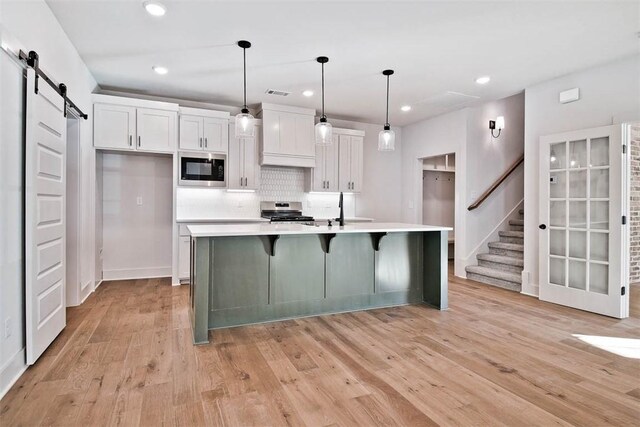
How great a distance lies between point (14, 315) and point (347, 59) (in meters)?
3.60

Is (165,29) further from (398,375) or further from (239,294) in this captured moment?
(398,375)

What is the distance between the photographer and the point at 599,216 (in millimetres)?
3760

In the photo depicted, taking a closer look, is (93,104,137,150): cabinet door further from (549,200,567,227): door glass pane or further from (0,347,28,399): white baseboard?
(549,200,567,227): door glass pane

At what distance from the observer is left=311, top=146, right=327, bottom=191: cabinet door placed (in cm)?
589

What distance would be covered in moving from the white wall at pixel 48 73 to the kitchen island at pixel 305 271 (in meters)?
1.13

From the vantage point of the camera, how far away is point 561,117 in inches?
164

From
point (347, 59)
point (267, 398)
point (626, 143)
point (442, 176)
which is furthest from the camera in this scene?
point (442, 176)

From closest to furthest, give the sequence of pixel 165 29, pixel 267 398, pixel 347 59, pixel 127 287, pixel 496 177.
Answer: pixel 267 398, pixel 165 29, pixel 347 59, pixel 127 287, pixel 496 177

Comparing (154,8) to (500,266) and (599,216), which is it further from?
(500,266)

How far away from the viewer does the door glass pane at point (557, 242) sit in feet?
13.4

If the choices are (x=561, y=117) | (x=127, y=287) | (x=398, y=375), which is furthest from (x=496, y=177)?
(x=127, y=287)

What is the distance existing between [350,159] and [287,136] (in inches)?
50.2

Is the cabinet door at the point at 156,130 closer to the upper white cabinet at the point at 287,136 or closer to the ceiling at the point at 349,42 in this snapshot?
the ceiling at the point at 349,42

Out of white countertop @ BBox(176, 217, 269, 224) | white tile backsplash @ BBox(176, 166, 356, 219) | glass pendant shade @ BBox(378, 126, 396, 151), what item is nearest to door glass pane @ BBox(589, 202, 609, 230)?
glass pendant shade @ BBox(378, 126, 396, 151)
